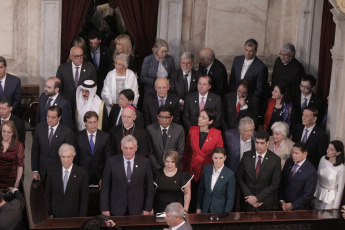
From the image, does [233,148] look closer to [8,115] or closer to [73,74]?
[73,74]

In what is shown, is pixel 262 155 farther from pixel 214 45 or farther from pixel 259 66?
pixel 214 45

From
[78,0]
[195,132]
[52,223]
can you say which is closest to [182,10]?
[78,0]

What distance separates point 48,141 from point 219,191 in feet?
Answer: 6.86

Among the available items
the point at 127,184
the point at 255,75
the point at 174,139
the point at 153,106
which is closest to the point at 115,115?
the point at 153,106

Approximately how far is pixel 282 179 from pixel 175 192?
4.33 ft

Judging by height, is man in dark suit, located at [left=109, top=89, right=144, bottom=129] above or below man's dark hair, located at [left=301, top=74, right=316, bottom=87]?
below

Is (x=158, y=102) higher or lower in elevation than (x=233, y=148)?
higher

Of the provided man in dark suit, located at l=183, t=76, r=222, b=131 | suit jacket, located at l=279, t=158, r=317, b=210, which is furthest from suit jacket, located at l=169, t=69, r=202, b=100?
suit jacket, located at l=279, t=158, r=317, b=210

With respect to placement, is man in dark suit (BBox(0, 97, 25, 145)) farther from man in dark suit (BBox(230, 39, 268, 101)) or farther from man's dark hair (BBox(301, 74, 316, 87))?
man's dark hair (BBox(301, 74, 316, 87))

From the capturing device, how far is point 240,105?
428 inches

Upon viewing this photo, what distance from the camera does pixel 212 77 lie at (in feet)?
37.6

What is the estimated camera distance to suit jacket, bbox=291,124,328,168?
34.0ft

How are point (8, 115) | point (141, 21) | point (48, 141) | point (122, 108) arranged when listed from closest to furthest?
point (48, 141) → point (8, 115) → point (122, 108) → point (141, 21)

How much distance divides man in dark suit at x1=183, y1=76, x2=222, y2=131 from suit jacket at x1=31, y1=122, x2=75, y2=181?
1.58 meters
